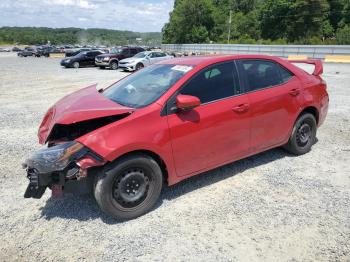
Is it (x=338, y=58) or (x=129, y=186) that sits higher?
(x=338, y=58)

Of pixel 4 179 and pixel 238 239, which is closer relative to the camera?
pixel 238 239

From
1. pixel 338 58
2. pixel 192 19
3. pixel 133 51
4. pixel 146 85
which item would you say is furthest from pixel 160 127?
pixel 192 19

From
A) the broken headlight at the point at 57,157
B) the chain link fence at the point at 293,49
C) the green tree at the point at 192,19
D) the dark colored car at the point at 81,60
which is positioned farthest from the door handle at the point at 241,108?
the green tree at the point at 192,19

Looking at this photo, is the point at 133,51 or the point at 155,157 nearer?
the point at 155,157

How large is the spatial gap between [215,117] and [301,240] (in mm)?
1644

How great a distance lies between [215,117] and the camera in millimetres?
4105

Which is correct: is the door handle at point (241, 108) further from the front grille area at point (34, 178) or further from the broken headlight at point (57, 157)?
the front grille area at point (34, 178)

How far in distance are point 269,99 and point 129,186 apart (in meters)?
2.30

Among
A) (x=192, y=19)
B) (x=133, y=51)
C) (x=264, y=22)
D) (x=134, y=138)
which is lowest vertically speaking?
(x=134, y=138)

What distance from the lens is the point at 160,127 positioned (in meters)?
3.71

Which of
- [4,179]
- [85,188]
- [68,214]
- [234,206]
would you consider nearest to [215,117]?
[234,206]

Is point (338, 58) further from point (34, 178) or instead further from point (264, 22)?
point (264, 22)

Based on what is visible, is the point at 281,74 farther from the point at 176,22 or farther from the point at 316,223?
the point at 176,22

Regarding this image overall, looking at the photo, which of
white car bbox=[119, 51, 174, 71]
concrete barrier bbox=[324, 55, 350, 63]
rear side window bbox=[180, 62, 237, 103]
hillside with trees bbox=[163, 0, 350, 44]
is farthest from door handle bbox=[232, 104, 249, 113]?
hillside with trees bbox=[163, 0, 350, 44]
